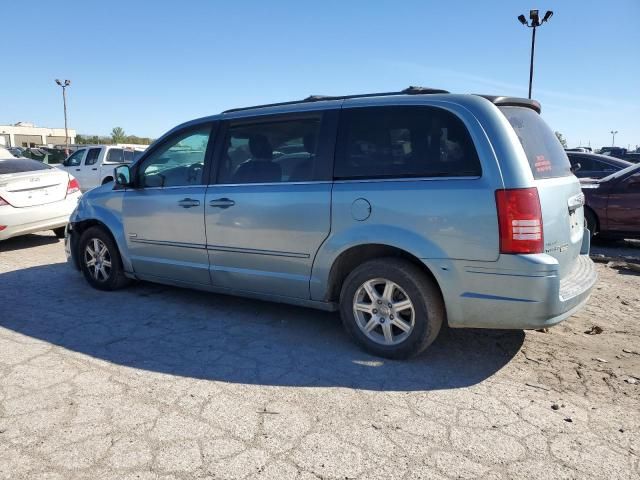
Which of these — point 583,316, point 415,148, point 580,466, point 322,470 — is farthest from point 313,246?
point 583,316

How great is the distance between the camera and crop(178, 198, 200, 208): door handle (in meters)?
4.64

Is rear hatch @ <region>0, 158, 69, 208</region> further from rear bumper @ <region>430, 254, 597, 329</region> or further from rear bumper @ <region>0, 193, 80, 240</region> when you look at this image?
rear bumper @ <region>430, 254, 597, 329</region>

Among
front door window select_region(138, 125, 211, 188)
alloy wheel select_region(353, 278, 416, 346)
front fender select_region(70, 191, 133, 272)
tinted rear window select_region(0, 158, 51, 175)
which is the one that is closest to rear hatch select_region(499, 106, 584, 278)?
alloy wheel select_region(353, 278, 416, 346)

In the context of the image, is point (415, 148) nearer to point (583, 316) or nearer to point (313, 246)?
point (313, 246)

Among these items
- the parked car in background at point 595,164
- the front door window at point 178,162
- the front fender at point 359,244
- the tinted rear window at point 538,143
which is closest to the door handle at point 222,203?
the front door window at point 178,162

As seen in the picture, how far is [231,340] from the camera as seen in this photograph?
13.7ft

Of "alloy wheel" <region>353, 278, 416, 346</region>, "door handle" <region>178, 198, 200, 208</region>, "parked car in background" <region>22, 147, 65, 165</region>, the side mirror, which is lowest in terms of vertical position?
"alloy wheel" <region>353, 278, 416, 346</region>

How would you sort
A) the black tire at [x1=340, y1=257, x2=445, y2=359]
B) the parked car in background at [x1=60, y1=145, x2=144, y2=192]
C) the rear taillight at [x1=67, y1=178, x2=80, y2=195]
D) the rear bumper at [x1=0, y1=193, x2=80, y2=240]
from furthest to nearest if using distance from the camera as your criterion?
the parked car in background at [x1=60, y1=145, x2=144, y2=192] < the rear taillight at [x1=67, y1=178, x2=80, y2=195] < the rear bumper at [x1=0, y1=193, x2=80, y2=240] < the black tire at [x1=340, y1=257, x2=445, y2=359]

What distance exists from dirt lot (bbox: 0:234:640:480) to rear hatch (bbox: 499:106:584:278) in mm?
849

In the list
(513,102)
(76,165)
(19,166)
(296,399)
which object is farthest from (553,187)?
(76,165)

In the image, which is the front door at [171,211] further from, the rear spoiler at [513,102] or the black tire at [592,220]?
the black tire at [592,220]

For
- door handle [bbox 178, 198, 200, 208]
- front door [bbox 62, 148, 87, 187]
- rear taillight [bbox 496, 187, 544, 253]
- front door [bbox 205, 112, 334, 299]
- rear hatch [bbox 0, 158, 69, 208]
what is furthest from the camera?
front door [bbox 62, 148, 87, 187]

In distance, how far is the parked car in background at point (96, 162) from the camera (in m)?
15.5

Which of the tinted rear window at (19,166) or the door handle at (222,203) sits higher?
the tinted rear window at (19,166)
